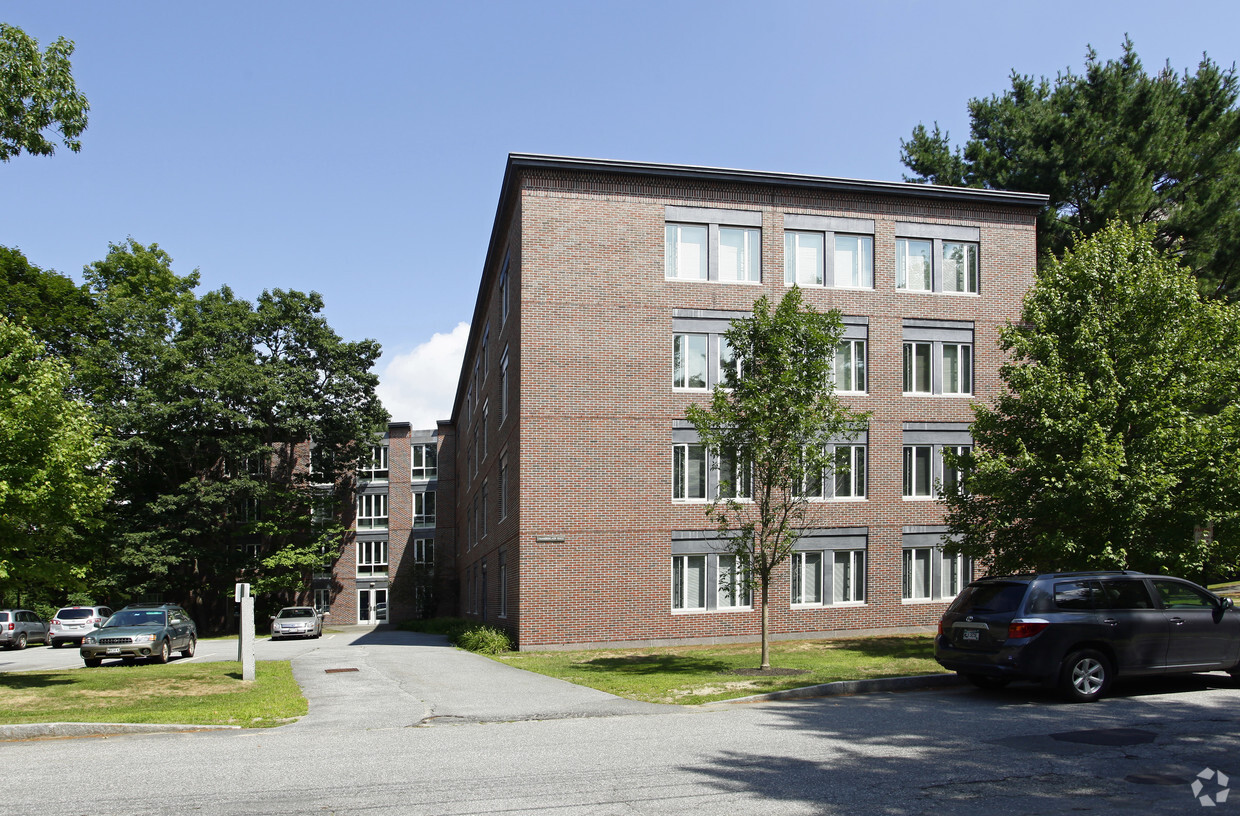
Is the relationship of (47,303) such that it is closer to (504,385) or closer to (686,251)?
(504,385)

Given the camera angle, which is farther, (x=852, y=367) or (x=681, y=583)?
(x=852, y=367)

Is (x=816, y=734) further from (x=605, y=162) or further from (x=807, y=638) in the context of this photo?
(x=605, y=162)

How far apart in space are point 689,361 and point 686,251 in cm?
328

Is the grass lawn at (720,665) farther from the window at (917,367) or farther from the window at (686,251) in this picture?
the window at (686,251)

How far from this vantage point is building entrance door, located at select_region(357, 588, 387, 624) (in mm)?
59000

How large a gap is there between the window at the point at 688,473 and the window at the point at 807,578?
3642 mm

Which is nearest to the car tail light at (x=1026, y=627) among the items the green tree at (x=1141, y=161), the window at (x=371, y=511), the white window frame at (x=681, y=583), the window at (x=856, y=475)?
the white window frame at (x=681, y=583)

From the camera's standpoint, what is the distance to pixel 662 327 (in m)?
27.4

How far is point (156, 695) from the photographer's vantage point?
1653 cm

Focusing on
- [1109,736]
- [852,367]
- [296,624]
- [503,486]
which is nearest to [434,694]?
[1109,736]

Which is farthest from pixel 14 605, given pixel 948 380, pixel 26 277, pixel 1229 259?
pixel 1229 259

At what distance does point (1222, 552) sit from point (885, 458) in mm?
11253

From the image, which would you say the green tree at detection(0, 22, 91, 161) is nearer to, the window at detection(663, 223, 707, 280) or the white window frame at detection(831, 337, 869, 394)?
the window at detection(663, 223, 707, 280)

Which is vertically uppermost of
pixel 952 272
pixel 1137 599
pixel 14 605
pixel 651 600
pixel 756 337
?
pixel 952 272
